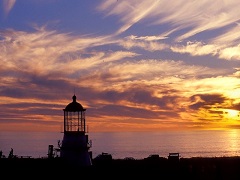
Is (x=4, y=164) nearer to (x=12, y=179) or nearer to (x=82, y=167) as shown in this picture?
(x=12, y=179)

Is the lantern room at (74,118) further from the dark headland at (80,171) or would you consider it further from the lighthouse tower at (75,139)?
the dark headland at (80,171)

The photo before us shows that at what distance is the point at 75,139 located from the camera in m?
39.6

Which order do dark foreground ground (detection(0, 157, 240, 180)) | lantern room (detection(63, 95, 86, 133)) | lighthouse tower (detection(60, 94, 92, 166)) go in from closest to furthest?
dark foreground ground (detection(0, 157, 240, 180))
lighthouse tower (detection(60, 94, 92, 166))
lantern room (detection(63, 95, 86, 133))

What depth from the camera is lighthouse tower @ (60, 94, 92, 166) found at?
39.1m

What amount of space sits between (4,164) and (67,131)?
7180 mm

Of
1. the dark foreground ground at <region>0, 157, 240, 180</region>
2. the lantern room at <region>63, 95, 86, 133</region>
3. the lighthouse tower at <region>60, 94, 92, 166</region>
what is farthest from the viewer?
the lantern room at <region>63, 95, 86, 133</region>

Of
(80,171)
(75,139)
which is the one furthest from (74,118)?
(80,171)

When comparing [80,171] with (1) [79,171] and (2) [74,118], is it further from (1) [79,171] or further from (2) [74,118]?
(2) [74,118]

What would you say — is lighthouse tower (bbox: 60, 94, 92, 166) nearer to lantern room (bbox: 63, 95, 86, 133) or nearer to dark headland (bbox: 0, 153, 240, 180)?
lantern room (bbox: 63, 95, 86, 133)

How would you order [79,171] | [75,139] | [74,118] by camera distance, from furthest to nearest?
[74,118], [75,139], [79,171]

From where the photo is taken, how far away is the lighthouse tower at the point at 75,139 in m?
39.1

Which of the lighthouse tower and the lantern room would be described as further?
the lantern room

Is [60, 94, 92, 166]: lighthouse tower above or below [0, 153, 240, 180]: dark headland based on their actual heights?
above

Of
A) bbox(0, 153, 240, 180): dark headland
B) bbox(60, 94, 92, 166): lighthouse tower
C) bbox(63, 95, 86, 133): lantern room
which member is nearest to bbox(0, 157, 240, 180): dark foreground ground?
bbox(0, 153, 240, 180): dark headland
